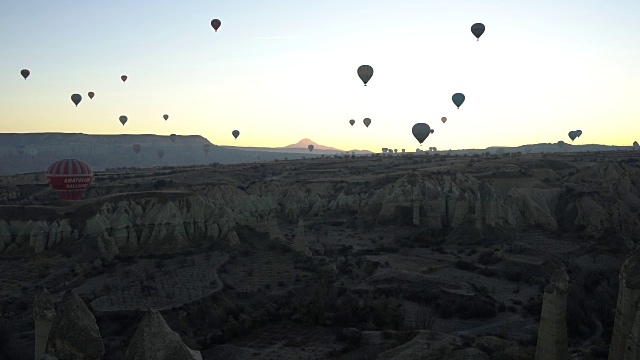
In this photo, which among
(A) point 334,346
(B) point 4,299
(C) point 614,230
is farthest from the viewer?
(C) point 614,230

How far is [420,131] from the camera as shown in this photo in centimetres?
8856

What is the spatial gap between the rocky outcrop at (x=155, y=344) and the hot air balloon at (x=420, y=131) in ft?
271

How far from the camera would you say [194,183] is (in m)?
69.2

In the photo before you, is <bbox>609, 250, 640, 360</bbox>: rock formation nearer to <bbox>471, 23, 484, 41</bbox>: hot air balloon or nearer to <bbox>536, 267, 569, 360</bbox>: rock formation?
<bbox>536, 267, 569, 360</bbox>: rock formation

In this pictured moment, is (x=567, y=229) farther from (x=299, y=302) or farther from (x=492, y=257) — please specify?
(x=299, y=302)

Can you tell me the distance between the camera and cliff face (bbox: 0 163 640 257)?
33938 mm

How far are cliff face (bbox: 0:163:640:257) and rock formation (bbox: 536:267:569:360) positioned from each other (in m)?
25.2

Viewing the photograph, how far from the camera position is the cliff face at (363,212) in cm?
3394

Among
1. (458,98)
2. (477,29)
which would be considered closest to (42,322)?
(477,29)

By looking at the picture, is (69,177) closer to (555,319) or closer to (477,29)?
(555,319)

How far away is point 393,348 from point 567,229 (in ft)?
104

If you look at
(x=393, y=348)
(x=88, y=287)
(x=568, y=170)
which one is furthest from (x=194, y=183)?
(x=393, y=348)

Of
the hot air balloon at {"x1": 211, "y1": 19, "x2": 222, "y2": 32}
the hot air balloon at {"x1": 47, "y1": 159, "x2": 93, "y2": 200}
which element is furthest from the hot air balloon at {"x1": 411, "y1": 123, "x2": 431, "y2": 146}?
the hot air balloon at {"x1": 47, "y1": 159, "x2": 93, "y2": 200}

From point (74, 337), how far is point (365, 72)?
2687 inches
